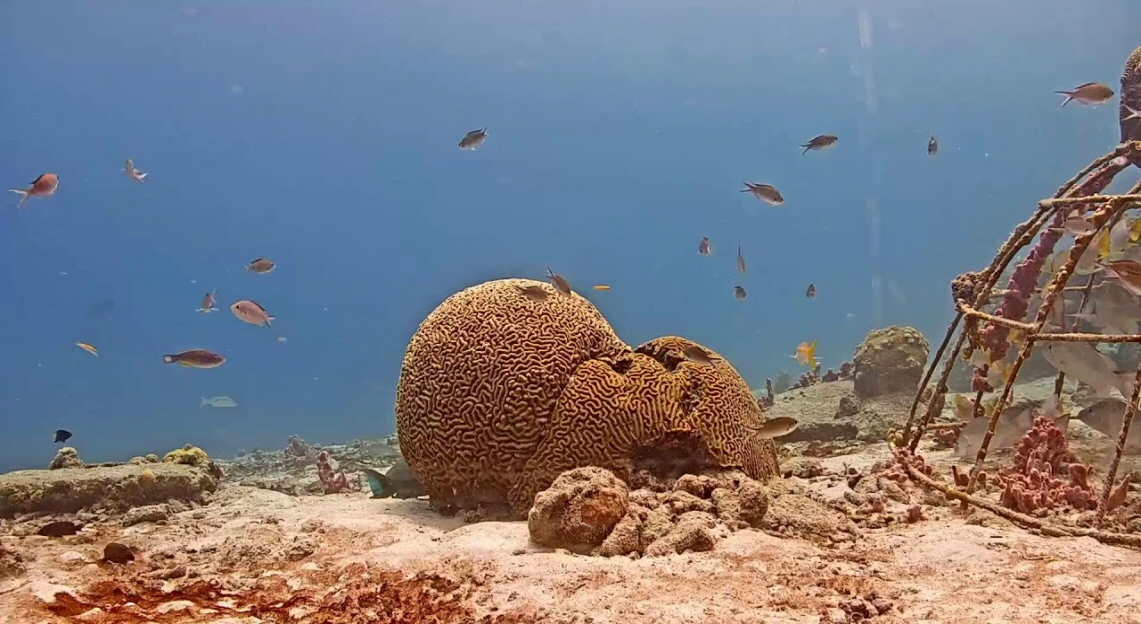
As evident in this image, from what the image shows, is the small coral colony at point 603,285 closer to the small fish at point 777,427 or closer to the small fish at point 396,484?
the small fish at point 777,427

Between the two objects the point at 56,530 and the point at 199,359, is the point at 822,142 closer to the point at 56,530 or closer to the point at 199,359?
the point at 199,359

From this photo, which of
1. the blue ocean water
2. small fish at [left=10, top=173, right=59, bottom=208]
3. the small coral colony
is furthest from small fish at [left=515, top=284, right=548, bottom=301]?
the blue ocean water

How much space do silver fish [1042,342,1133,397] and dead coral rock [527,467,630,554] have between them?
10.9 feet

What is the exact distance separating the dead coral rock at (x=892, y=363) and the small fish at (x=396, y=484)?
7.29m

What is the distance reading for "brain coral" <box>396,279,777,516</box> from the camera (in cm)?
487

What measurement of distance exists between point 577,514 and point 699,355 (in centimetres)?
221

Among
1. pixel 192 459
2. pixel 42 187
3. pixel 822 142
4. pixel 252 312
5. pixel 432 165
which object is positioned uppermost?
pixel 432 165

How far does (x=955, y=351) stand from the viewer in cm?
473

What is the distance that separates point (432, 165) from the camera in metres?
79.8

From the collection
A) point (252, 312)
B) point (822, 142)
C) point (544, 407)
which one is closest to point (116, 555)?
point (544, 407)

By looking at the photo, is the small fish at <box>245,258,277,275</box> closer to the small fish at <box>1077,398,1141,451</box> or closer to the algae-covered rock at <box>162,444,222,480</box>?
the algae-covered rock at <box>162,444,222,480</box>

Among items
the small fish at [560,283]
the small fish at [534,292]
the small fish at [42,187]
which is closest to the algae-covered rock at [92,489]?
the small fish at [42,187]

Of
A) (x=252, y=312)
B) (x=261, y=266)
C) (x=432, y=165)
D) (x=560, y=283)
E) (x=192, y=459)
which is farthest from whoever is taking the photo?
(x=432, y=165)

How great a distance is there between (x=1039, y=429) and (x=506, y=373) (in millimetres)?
4143
